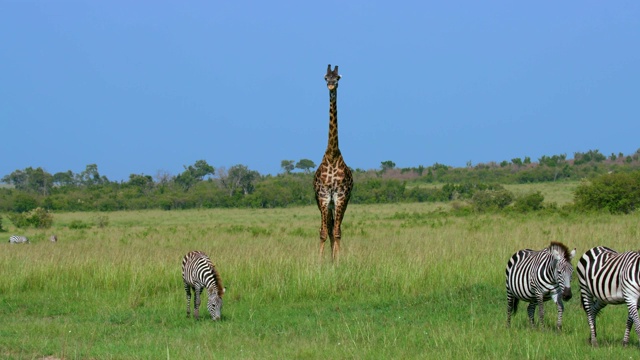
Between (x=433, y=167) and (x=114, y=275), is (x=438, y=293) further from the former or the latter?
(x=433, y=167)

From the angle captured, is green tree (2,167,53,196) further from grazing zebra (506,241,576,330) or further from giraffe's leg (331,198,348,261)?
grazing zebra (506,241,576,330)

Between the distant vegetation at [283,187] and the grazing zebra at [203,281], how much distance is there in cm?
2645

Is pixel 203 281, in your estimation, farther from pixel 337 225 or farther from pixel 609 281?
pixel 609 281

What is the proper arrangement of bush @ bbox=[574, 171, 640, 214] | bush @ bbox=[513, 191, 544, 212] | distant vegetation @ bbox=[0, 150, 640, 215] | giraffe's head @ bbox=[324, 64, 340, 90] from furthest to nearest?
distant vegetation @ bbox=[0, 150, 640, 215] < bush @ bbox=[513, 191, 544, 212] < bush @ bbox=[574, 171, 640, 214] < giraffe's head @ bbox=[324, 64, 340, 90]

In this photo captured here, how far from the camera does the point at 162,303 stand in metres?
10.9

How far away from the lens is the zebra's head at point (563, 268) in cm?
706

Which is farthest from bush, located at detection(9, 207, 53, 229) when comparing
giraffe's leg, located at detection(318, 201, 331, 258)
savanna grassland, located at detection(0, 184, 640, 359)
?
giraffe's leg, located at detection(318, 201, 331, 258)

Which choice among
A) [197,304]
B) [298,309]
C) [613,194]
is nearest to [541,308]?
[298,309]

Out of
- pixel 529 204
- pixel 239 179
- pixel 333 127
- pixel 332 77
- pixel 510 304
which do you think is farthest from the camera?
pixel 239 179

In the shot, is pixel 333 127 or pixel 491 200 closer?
pixel 333 127

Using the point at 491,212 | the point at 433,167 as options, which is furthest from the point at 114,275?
the point at 433,167

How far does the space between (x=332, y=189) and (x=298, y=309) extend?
3783 mm

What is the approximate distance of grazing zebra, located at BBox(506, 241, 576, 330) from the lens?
7.16 metres

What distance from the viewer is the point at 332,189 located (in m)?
13.8
